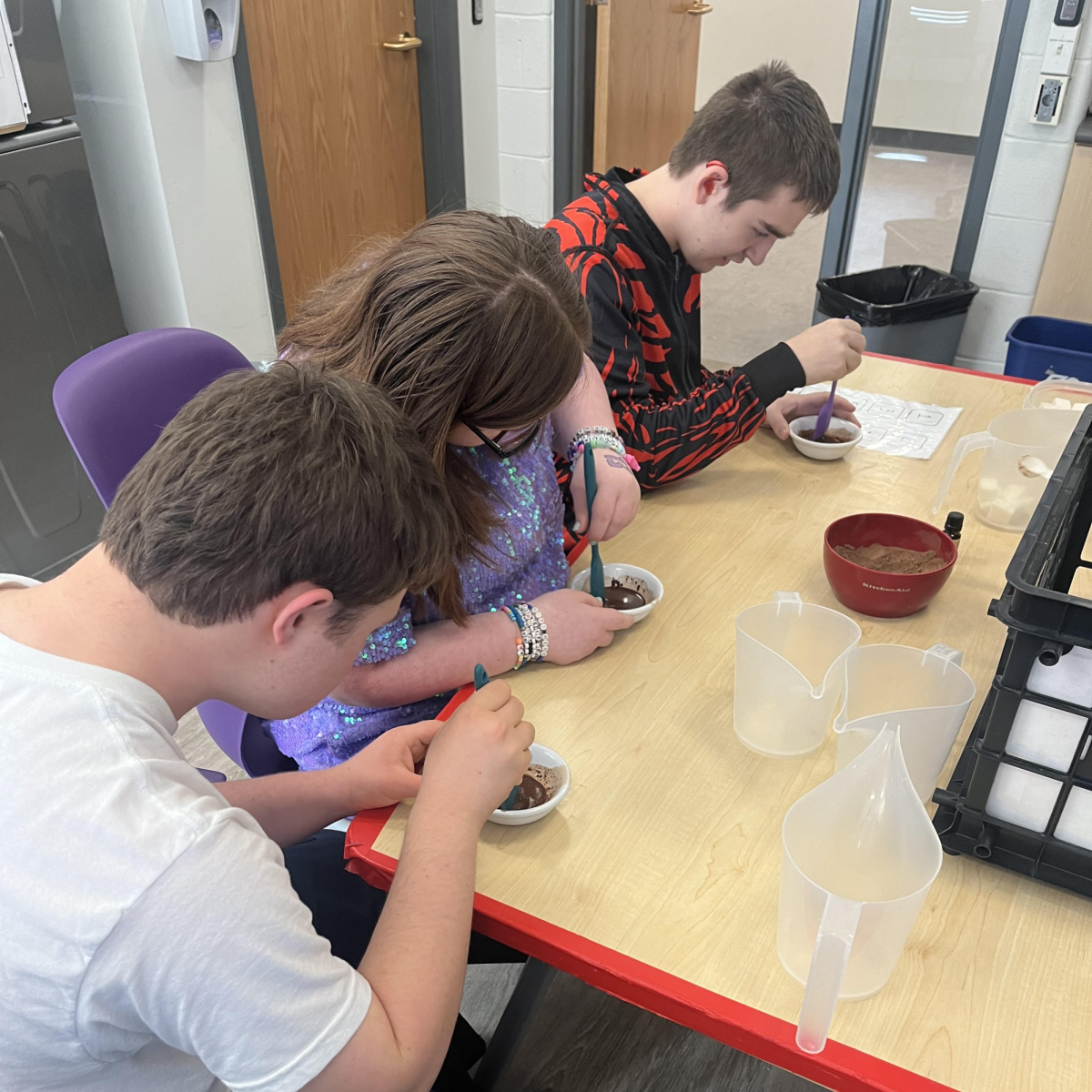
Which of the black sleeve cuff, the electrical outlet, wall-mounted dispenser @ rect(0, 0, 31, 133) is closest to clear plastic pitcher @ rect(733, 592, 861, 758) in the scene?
the black sleeve cuff

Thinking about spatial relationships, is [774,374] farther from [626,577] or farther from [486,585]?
[486,585]

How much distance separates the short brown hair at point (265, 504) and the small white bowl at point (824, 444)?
86 centimetres

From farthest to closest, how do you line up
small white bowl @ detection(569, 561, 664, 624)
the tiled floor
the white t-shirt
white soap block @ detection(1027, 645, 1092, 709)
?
1. the tiled floor
2. small white bowl @ detection(569, 561, 664, 624)
3. white soap block @ detection(1027, 645, 1092, 709)
4. the white t-shirt

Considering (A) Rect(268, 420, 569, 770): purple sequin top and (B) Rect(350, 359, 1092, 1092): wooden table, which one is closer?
(B) Rect(350, 359, 1092, 1092): wooden table

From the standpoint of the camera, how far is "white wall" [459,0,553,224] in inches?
119

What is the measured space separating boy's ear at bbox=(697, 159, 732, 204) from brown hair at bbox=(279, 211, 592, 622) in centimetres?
55

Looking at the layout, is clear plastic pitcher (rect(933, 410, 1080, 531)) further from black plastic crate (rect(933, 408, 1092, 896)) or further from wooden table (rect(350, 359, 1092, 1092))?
black plastic crate (rect(933, 408, 1092, 896))

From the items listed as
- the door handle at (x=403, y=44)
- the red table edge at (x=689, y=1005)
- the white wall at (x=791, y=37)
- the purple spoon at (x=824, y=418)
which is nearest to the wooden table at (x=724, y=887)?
the red table edge at (x=689, y=1005)

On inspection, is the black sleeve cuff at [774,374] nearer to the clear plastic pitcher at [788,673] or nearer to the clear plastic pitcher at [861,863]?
the clear plastic pitcher at [788,673]

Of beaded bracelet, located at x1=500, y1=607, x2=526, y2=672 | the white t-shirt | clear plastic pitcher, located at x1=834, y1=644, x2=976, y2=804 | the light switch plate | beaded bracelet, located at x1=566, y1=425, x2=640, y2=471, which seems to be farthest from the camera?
the light switch plate

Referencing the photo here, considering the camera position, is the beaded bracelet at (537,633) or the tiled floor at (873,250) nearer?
the beaded bracelet at (537,633)

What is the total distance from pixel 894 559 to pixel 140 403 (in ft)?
2.92

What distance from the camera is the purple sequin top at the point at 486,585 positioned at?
3.37 ft

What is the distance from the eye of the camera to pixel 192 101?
2.29m
